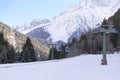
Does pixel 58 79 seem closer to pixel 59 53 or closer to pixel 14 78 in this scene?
pixel 14 78

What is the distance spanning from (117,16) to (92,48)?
16.0 m

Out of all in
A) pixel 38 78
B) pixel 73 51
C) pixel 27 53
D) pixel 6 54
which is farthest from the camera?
pixel 73 51

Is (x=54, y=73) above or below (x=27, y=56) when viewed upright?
below

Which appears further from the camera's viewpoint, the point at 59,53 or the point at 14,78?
the point at 59,53

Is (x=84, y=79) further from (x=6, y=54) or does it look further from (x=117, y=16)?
(x=117, y=16)

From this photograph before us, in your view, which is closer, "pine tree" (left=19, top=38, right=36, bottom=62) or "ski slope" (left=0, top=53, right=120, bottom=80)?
"ski slope" (left=0, top=53, right=120, bottom=80)

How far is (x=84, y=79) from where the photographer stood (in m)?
21.9

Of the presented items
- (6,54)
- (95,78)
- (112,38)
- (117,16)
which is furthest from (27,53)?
(95,78)

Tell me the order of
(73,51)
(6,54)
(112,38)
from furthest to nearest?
1. (73,51)
2. (112,38)
3. (6,54)

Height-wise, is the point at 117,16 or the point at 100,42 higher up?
the point at 117,16

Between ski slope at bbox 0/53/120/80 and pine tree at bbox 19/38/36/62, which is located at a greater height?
pine tree at bbox 19/38/36/62

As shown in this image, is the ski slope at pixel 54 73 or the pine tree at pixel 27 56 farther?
the pine tree at pixel 27 56

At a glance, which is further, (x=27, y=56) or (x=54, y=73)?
(x=27, y=56)

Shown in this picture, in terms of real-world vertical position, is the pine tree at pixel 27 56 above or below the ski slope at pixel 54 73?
above
